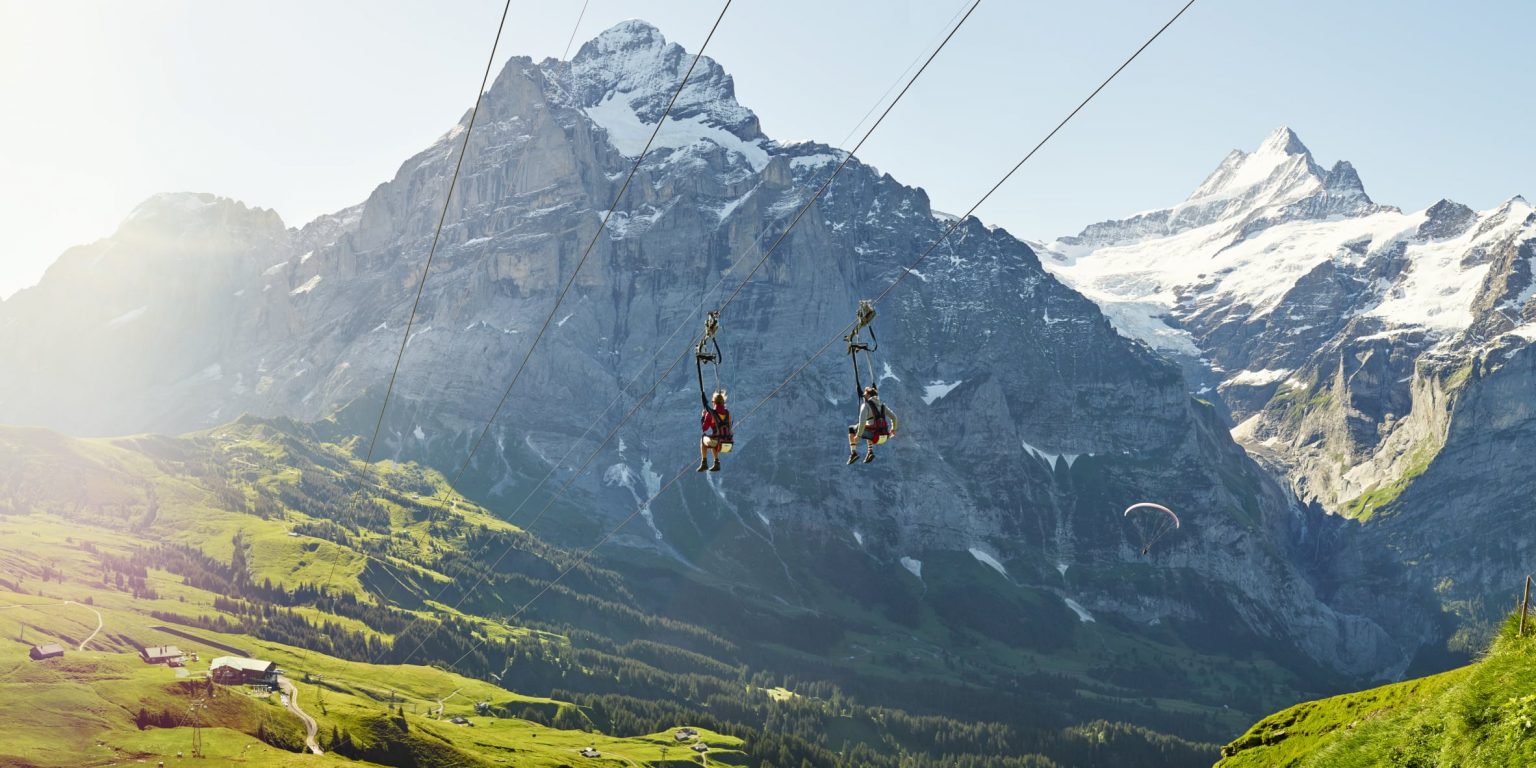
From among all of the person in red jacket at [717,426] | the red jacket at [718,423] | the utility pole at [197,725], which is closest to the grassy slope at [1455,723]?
the person in red jacket at [717,426]

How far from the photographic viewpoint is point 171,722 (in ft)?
598

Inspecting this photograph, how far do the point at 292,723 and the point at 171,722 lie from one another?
20.9 metres

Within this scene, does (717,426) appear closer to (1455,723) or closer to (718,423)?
(718,423)

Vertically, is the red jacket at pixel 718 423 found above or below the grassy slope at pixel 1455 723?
above

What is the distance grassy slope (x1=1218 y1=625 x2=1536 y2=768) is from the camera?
3572cm

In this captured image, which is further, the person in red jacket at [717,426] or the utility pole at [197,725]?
the utility pole at [197,725]

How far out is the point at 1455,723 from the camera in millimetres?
39781

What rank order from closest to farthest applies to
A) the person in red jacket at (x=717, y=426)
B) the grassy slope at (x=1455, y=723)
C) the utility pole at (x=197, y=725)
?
the grassy slope at (x=1455, y=723), the person in red jacket at (x=717, y=426), the utility pole at (x=197, y=725)

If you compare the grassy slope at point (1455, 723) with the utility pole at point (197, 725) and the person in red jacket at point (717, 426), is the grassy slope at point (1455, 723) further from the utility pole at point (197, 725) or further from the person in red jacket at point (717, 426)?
the utility pole at point (197, 725)

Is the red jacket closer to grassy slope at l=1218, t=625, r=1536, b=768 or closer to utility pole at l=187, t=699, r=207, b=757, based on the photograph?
grassy slope at l=1218, t=625, r=1536, b=768

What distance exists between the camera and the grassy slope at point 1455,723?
3572 centimetres

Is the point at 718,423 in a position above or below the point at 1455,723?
above

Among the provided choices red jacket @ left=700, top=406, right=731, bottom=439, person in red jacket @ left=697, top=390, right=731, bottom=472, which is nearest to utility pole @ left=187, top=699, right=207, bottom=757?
person in red jacket @ left=697, top=390, right=731, bottom=472

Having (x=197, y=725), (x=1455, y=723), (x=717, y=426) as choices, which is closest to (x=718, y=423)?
(x=717, y=426)
